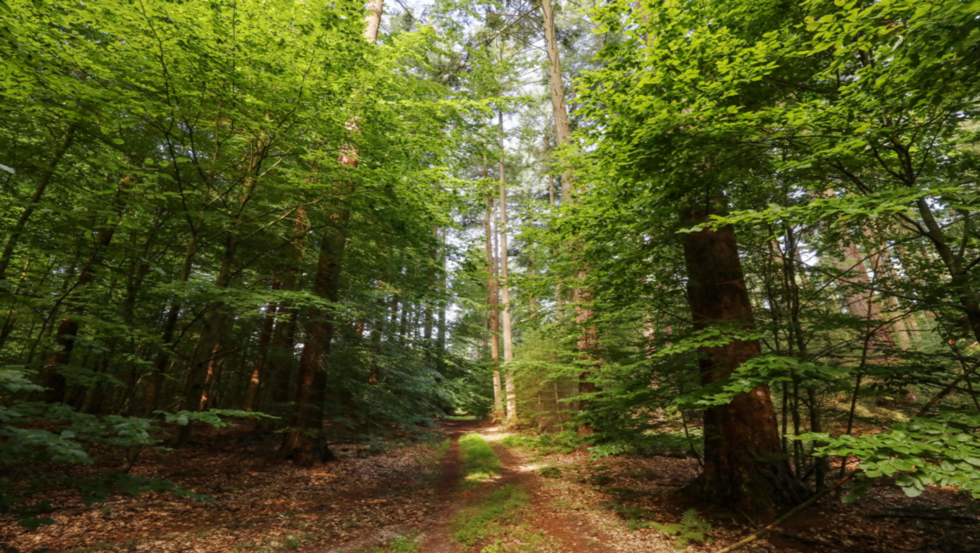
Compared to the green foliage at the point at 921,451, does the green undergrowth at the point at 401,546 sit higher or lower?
lower

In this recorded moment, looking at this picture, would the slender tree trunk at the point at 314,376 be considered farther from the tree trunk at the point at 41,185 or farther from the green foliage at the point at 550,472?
the green foliage at the point at 550,472

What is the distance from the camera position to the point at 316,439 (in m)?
9.13

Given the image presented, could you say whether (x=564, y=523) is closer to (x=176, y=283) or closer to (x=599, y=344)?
(x=599, y=344)

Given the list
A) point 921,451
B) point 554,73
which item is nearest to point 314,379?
point 921,451

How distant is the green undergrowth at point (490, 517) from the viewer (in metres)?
5.52

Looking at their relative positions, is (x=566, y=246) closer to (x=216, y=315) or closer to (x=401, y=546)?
(x=401, y=546)

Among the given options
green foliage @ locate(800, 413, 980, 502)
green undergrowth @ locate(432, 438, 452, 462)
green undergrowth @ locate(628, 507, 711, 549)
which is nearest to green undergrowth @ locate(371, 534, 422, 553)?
green undergrowth @ locate(628, 507, 711, 549)

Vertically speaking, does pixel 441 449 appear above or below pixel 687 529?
above

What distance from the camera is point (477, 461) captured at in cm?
1085

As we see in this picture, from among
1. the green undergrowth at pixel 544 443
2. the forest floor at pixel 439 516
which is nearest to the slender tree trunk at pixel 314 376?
the forest floor at pixel 439 516

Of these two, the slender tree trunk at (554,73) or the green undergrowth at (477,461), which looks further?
the slender tree trunk at (554,73)

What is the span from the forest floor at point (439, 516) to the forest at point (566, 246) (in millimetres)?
66

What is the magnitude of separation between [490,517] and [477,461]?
483cm

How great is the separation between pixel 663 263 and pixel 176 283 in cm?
678
